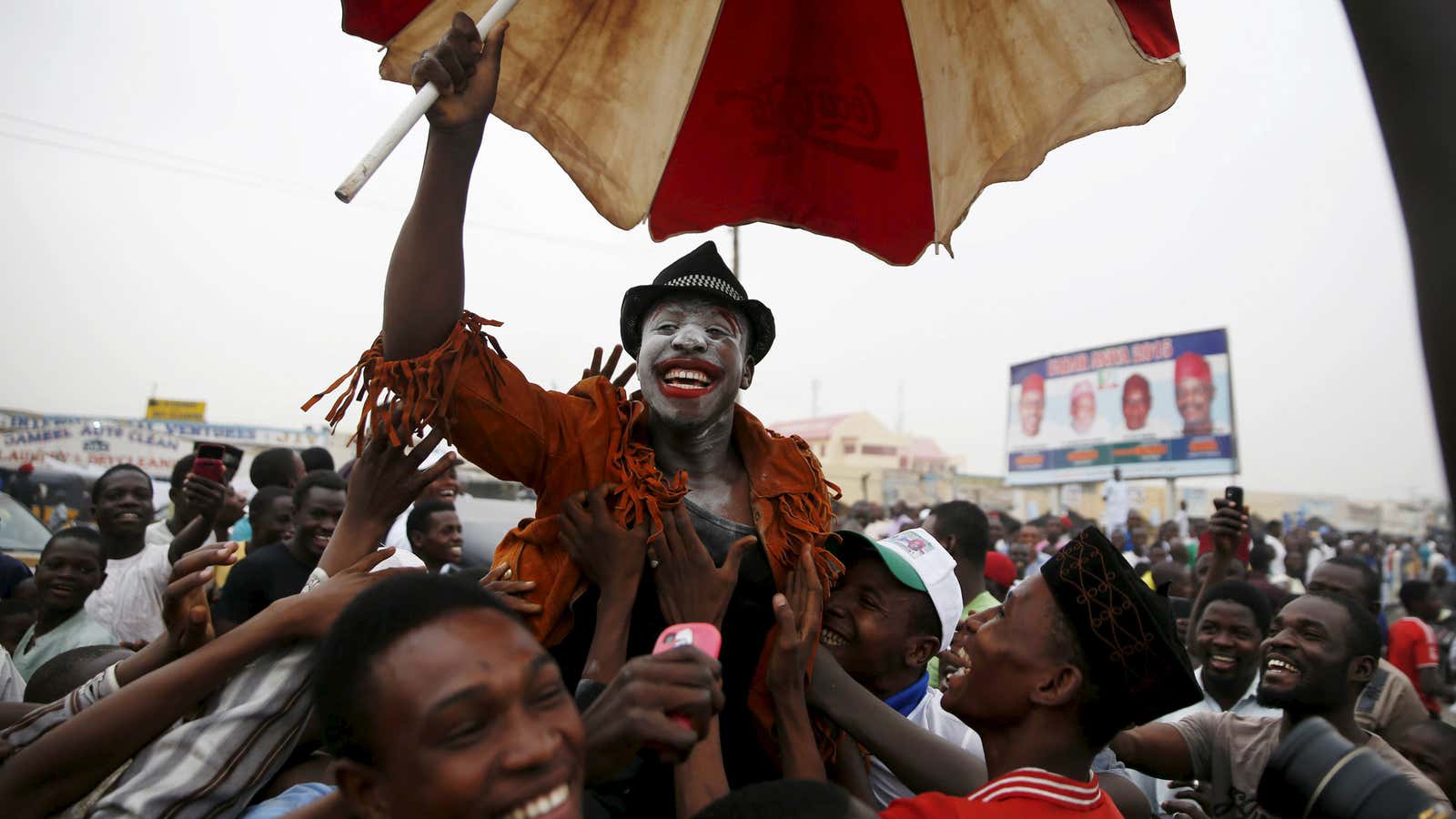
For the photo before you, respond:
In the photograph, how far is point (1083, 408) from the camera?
26.3 meters

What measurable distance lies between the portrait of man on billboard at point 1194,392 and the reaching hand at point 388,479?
2290 centimetres

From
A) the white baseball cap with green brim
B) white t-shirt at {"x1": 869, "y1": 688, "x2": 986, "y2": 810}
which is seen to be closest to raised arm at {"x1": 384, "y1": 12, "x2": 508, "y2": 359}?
the white baseball cap with green brim

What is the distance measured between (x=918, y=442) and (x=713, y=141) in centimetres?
6769

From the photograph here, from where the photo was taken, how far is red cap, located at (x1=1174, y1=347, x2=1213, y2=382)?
22.6 meters

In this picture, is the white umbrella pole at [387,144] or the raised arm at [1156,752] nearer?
the white umbrella pole at [387,144]

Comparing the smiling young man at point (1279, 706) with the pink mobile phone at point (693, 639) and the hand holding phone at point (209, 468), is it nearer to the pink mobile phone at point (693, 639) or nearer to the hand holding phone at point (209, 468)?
the pink mobile phone at point (693, 639)

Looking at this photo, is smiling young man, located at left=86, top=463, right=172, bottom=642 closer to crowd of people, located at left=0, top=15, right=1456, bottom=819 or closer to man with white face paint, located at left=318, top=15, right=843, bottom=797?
crowd of people, located at left=0, top=15, right=1456, bottom=819

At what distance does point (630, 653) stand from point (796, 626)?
17.4 inches

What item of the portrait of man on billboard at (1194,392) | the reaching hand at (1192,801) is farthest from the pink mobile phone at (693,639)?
the portrait of man on billboard at (1194,392)

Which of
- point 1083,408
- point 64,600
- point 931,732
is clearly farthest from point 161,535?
point 1083,408

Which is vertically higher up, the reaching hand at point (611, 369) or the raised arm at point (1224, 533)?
the reaching hand at point (611, 369)

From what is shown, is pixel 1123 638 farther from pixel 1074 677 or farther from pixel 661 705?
pixel 661 705

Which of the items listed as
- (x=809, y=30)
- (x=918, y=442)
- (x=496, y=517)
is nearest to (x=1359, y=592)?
(x=809, y=30)

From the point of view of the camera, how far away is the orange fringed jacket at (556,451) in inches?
81.4
